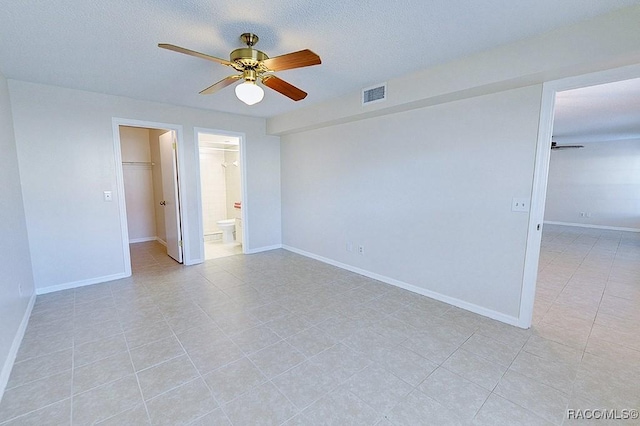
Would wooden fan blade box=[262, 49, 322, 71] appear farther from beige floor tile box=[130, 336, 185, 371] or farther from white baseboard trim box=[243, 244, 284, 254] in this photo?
white baseboard trim box=[243, 244, 284, 254]

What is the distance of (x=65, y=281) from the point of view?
11.0 ft

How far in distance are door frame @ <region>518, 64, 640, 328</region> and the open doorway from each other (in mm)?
4440

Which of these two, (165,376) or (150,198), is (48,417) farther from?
(150,198)

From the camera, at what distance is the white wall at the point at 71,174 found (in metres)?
3.06

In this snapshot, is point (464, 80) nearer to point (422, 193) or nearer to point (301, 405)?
point (422, 193)

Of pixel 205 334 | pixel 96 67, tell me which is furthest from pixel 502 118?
pixel 96 67

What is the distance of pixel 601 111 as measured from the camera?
4.18 meters

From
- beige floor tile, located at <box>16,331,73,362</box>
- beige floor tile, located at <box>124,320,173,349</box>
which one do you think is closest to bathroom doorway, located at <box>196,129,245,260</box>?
beige floor tile, located at <box>124,320,173,349</box>

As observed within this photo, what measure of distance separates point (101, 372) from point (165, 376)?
477 mm

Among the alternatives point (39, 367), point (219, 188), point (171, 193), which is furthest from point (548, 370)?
point (219, 188)

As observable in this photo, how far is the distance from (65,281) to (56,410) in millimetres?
2402

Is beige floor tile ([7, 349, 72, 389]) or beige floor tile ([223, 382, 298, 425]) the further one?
beige floor tile ([7, 349, 72, 389])

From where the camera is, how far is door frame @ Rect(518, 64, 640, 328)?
214cm

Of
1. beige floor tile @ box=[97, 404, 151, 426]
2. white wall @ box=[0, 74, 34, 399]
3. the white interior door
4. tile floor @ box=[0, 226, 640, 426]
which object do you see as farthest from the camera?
the white interior door
